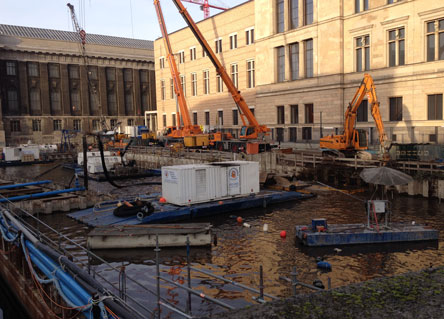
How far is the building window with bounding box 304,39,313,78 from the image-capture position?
58625 mm

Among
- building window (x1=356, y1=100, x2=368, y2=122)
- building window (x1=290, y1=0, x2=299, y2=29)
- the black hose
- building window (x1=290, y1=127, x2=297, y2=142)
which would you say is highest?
building window (x1=290, y1=0, x2=299, y2=29)

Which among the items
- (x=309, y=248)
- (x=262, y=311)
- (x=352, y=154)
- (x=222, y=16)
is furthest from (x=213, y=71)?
(x=262, y=311)

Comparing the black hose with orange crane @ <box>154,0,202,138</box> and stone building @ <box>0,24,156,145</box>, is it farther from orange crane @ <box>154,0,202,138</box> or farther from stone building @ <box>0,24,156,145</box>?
stone building @ <box>0,24,156,145</box>

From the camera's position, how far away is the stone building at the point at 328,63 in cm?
4569

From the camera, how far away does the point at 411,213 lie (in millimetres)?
27078

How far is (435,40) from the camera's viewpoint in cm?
4459

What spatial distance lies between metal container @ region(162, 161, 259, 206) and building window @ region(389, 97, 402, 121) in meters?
26.9

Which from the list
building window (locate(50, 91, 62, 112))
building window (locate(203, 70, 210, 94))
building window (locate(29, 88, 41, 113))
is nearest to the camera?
building window (locate(203, 70, 210, 94))

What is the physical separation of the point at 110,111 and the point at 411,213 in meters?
95.4

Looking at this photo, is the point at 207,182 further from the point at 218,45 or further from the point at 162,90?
the point at 162,90

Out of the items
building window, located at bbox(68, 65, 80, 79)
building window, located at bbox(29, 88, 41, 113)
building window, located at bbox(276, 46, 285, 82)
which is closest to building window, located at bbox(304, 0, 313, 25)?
building window, located at bbox(276, 46, 285, 82)

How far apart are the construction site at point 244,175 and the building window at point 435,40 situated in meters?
0.21

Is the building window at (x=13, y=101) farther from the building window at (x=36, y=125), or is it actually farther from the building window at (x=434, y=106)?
the building window at (x=434, y=106)

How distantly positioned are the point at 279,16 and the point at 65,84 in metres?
63.1
